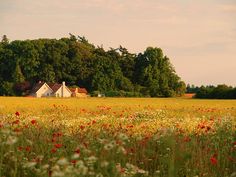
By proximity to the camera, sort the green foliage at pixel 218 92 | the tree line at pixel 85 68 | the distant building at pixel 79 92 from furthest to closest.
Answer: the tree line at pixel 85 68, the distant building at pixel 79 92, the green foliage at pixel 218 92

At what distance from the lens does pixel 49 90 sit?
118 meters

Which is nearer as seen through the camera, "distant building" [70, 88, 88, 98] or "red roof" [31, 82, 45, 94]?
"distant building" [70, 88, 88, 98]

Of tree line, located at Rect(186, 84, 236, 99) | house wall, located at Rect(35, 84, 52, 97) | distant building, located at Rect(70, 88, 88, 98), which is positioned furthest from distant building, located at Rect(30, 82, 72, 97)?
tree line, located at Rect(186, 84, 236, 99)

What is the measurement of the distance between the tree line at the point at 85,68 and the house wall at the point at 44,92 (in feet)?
9.21

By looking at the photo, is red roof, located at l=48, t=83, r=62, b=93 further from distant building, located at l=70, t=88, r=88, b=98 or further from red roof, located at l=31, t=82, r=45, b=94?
distant building, located at l=70, t=88, r=88, b=98

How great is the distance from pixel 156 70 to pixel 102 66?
1303cm

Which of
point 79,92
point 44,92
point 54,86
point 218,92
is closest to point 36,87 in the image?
point 44,92

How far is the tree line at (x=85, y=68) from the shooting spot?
113m

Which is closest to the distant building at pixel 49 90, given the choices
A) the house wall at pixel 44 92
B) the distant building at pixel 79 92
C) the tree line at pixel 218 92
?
the house wall at pixel 44 92

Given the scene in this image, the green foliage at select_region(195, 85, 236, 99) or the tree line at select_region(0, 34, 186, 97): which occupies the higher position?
the tree line at select_region(0, 34, 186, 97)

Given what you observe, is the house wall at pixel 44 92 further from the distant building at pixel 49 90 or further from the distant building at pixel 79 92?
the distant building at pixel 79 92

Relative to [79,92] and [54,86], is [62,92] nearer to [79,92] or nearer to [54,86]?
[54,86]

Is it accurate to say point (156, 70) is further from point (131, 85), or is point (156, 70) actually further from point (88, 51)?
point (88, 51)

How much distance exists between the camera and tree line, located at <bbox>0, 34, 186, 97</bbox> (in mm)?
113000
